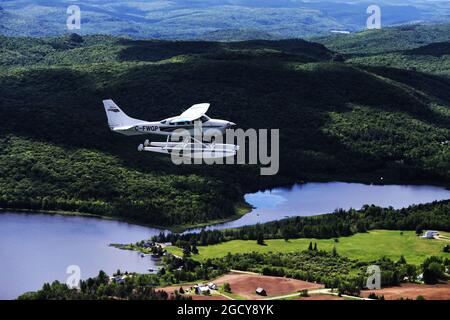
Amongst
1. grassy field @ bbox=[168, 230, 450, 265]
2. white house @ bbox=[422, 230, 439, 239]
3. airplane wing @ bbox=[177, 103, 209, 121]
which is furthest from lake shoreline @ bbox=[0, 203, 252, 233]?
white house @ bbox=[422, 230, 439, 239]

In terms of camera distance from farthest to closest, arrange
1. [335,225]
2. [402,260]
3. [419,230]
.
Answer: [335,225], [419,230], [402,260]

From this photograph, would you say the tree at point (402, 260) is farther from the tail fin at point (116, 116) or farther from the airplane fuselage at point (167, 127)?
the tail fin at point (116, 116)

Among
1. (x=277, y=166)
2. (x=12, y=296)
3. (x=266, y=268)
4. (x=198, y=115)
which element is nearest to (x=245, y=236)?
(x=266, y=268)

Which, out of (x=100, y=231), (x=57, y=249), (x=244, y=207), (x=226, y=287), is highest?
(x=226, y=287)

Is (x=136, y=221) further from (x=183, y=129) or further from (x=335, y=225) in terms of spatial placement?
(x=183, y=129)

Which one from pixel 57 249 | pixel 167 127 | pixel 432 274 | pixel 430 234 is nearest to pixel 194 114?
pixel 167 127

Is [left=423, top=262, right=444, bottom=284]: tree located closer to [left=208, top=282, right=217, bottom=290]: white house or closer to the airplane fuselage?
[left=208, top=282, right=217, bottom=290]: white house
